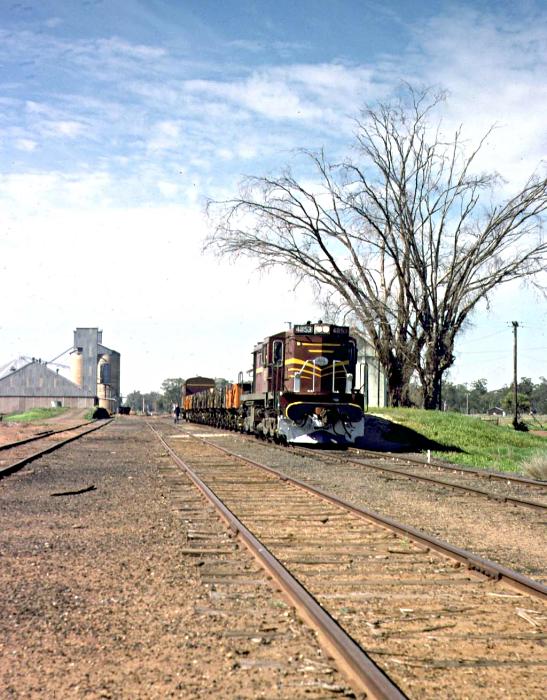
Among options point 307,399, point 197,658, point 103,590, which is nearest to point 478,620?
point 197,658

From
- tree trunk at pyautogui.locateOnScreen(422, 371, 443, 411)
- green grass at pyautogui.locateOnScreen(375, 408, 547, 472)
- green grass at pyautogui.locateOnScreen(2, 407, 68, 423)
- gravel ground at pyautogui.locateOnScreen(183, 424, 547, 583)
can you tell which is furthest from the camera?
green grass at pyautogui.locateOnScreen(2, 407, 68, 423)

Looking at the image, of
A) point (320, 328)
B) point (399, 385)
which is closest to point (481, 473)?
point (320, 328)

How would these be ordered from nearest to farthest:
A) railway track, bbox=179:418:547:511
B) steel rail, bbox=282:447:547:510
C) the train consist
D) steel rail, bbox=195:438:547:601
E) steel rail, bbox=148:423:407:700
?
1. steel rail, bbox=148:423:407:700
2. steel rail, bbox=195:438:547:601
3. steel rail, bbox=282:447:547:510
4. railway track, bbox=179:418:547:511
5. the train consist

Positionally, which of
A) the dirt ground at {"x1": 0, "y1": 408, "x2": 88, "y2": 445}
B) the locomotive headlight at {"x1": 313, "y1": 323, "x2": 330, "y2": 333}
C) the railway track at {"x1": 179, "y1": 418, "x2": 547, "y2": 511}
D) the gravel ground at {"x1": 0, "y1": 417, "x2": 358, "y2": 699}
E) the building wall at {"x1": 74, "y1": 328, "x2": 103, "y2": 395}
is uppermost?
the building wall at {"x1": 74, "y1": 328, "x2": 103, "y2": 395}

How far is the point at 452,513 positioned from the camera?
32.0 ft

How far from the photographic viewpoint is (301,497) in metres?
11.0

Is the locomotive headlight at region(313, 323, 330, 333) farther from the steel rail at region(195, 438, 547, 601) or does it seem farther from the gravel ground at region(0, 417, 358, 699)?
the gravel ground at region(0, 417, 358, 699)

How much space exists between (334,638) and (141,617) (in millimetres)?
1383

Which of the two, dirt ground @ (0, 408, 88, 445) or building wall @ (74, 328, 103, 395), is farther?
building wall @ (74, 328, 103, 395)

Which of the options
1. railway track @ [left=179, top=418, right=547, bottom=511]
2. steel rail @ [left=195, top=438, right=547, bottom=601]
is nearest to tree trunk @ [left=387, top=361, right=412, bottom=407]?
railway track @ [left=179, top=418, right=547, bottom=511]

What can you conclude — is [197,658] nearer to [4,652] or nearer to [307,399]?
[4,652]

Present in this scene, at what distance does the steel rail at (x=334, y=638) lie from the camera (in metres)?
3.54

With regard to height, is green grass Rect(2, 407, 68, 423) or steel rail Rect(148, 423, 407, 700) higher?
steel rail Rect(148, 423, 407, 700)

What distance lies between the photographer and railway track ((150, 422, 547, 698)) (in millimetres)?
3867
